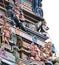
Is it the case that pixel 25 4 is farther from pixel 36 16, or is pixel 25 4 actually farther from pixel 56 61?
pixel 56 61

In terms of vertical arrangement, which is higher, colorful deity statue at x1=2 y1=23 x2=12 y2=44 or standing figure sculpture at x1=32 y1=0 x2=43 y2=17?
standing figure sculpture at x1=32 y1=0 x2=43 y2=17

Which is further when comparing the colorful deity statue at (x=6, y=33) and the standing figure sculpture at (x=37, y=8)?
the standing figure sculpture at (x=37, y=8)

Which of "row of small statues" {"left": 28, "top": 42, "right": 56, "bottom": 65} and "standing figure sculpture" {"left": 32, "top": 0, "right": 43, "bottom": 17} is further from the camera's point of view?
"standing figure sculpture" {"left": 32, "top": 0, "right": 43, "bottom": 17}

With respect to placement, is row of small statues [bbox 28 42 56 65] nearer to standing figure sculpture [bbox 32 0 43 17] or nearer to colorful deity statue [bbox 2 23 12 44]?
colorful deity statue [bbox 2 23 12 44]

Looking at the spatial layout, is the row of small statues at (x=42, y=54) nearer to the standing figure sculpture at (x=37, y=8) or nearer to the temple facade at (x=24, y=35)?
the temple facade at (x=24, y=35)

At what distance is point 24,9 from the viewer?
105 ft

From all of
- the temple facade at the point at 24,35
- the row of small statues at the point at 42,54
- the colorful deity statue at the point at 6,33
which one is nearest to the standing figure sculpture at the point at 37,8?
the temple facade at the point at 24,35

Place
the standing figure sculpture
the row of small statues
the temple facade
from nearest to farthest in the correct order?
the temple facade
the row of small statues
the standing figure sculpture

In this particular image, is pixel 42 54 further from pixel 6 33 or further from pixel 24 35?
pixel 6 33

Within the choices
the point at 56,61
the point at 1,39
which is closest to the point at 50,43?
the point at 56,61

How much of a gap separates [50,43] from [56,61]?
0.90m

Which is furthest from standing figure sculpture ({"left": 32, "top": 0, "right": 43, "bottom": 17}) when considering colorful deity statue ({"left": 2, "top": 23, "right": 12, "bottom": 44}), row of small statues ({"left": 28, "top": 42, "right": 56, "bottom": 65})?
colorful deity statue ({"left": 2, "top": 23, "right": 12, "bottom": 44})

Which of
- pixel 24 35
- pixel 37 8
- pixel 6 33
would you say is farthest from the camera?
pixel 37 8

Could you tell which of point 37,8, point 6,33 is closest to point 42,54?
point 6,33
